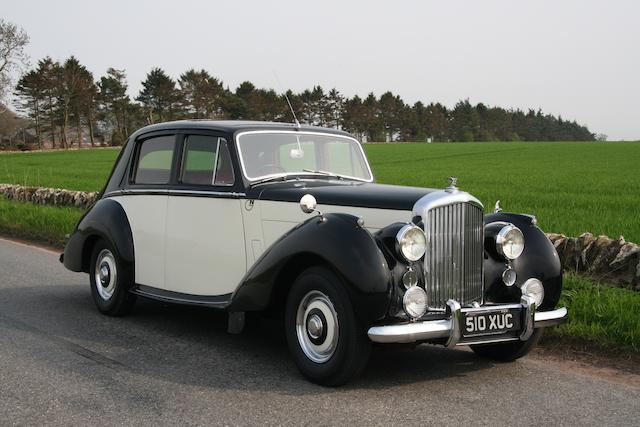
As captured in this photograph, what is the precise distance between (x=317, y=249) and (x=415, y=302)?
2.34 ft

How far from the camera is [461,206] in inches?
197

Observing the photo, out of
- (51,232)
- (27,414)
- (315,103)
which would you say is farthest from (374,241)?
(315,103)

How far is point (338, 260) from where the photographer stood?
4.62m

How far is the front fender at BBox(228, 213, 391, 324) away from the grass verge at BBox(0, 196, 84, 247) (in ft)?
25.9

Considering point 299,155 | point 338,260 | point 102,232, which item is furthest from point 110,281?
point 338,260

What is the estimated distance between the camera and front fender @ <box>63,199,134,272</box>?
269 inches

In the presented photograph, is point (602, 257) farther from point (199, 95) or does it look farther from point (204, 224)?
point (199, 95)

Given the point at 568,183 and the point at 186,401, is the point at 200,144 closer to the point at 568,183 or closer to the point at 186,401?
the point at 186,401

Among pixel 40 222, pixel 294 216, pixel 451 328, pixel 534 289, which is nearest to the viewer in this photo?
pixel 451 328

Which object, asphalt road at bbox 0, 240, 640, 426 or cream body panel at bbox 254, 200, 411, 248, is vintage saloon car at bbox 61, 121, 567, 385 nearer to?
cream body panel at bbox 254, 200, 411, 248

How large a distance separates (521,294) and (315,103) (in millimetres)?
99628

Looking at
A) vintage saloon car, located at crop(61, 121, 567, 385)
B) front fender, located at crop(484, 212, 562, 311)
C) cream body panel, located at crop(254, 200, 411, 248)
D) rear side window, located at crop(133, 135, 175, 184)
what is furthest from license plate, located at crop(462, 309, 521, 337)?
rear side window, located at crop(133, 135, 175, 184)

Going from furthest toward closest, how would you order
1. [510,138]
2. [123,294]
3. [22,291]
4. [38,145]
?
[510,138] < [38,145] < [22,291] < [123,294]

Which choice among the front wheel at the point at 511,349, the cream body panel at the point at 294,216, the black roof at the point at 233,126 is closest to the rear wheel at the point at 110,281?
the black roof at the point at 233,126
